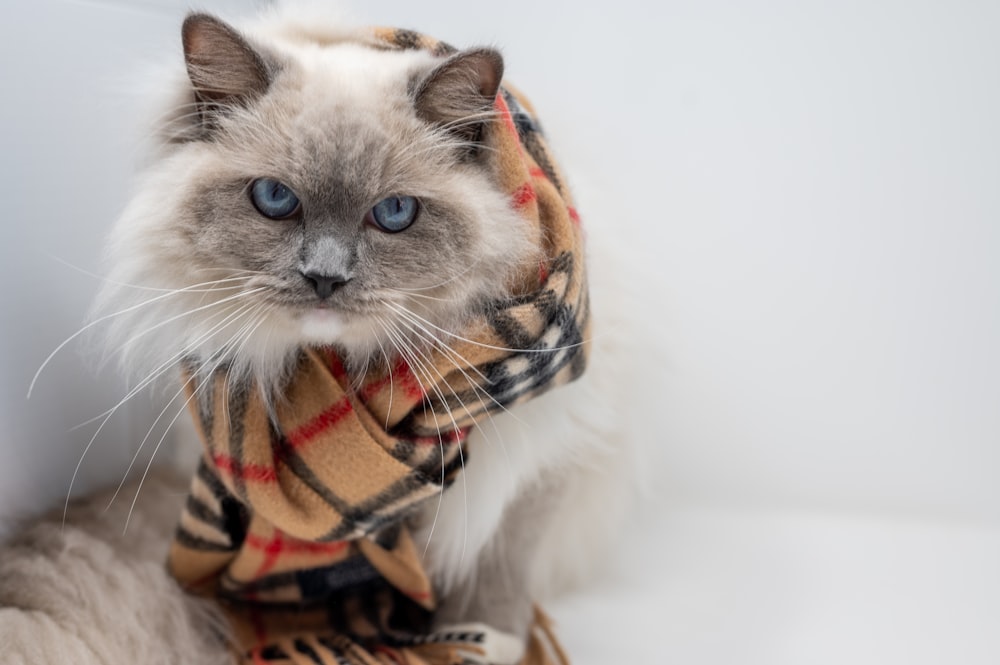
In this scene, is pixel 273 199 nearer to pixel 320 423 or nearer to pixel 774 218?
pixel 320 423

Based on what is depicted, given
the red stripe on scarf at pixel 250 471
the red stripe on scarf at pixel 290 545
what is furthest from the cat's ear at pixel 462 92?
the red stripe on scarf at pixel 290 545

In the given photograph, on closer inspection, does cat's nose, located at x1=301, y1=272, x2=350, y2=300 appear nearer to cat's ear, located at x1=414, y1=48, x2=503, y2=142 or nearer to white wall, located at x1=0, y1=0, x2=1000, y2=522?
cat's ear, located at x1=414, y1=48, x2=503, y2=142

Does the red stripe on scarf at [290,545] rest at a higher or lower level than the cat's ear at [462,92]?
lower

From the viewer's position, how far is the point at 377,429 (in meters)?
1.04

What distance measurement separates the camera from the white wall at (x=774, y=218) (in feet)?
4.52

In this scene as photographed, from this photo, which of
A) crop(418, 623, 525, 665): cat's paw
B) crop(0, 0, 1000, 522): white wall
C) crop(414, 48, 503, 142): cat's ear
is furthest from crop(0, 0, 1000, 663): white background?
crop(414, 48, 503, 142): cat's ear

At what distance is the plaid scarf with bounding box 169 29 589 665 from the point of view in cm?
100

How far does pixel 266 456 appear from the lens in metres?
1.06

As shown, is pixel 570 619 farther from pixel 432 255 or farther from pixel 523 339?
pixel 432 255

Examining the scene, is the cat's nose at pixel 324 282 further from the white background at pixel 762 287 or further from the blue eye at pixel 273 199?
the white background at pixel 762 287

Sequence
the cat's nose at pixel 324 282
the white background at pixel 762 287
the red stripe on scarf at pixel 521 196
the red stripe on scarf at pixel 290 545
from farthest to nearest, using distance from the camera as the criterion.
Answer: the white background at pixel 762 287
the red stripe on scarf at pixel 290 545
the red stripe on scarf at pixel 521 196
the cat's nose at pixel 324 282

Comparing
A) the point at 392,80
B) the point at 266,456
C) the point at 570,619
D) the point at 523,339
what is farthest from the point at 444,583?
the point at 392,80

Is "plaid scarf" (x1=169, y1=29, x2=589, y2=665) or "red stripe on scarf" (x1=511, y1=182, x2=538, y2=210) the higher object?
"red stripe on scarf" (x1=511, y1=182, x2=538, y2=210)

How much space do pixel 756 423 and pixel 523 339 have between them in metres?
0.86
